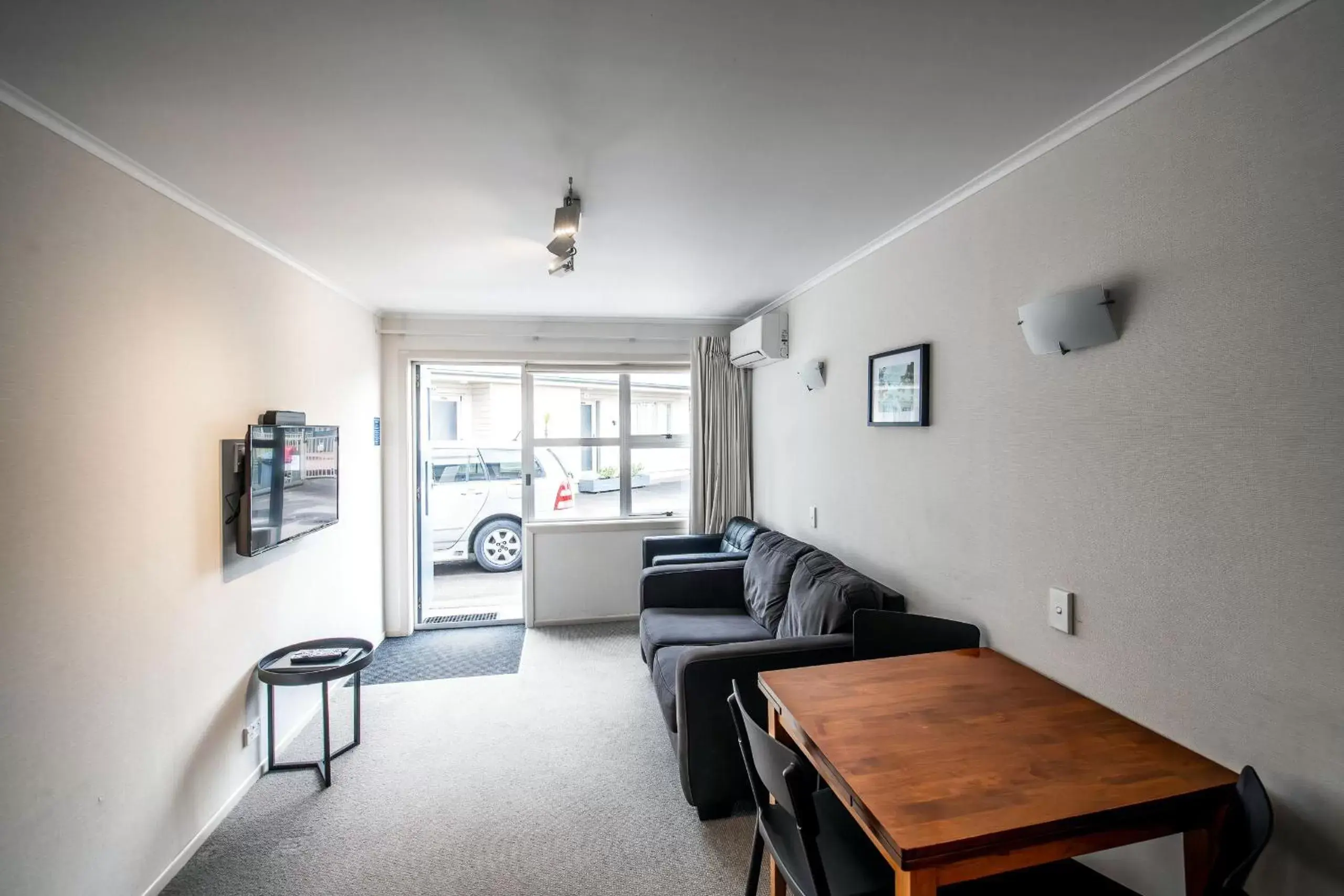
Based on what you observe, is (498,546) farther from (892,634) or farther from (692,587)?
(892,634)

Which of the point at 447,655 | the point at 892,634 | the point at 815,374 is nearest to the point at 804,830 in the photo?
the point at 892,634

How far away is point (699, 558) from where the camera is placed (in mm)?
3715

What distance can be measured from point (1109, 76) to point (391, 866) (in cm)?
323

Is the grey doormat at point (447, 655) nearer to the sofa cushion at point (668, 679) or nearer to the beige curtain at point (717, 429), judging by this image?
the sofa cushion at point (668, 679)

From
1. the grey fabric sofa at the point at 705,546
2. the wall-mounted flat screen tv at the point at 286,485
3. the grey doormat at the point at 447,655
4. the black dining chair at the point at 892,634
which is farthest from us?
the grey fabric sofa at the point at 705,546

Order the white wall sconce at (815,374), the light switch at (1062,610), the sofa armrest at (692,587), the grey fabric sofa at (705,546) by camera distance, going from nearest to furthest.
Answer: the light switch at (1062,610) < the white wall sconce at (815,374) < the sofa armrest at (692,587) < the grey fabric sofa at (705,546)

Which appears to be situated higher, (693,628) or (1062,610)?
(1062,610)

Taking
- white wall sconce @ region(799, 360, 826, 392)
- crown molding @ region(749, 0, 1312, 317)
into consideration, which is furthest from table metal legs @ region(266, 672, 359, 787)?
crown molding @ region(749, 0, 1312, 317)

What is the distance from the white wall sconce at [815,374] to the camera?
3.20 meters

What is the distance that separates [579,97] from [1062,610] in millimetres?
1974

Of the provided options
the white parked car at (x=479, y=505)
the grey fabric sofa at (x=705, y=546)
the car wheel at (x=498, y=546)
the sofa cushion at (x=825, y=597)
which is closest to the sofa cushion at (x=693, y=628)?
the sofa cushion at (x=825, y=597)

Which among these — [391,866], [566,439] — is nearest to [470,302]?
[566,439]

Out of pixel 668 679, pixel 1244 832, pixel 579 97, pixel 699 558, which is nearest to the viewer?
pixel 1244 832

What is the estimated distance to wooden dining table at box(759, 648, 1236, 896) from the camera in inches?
42.3
